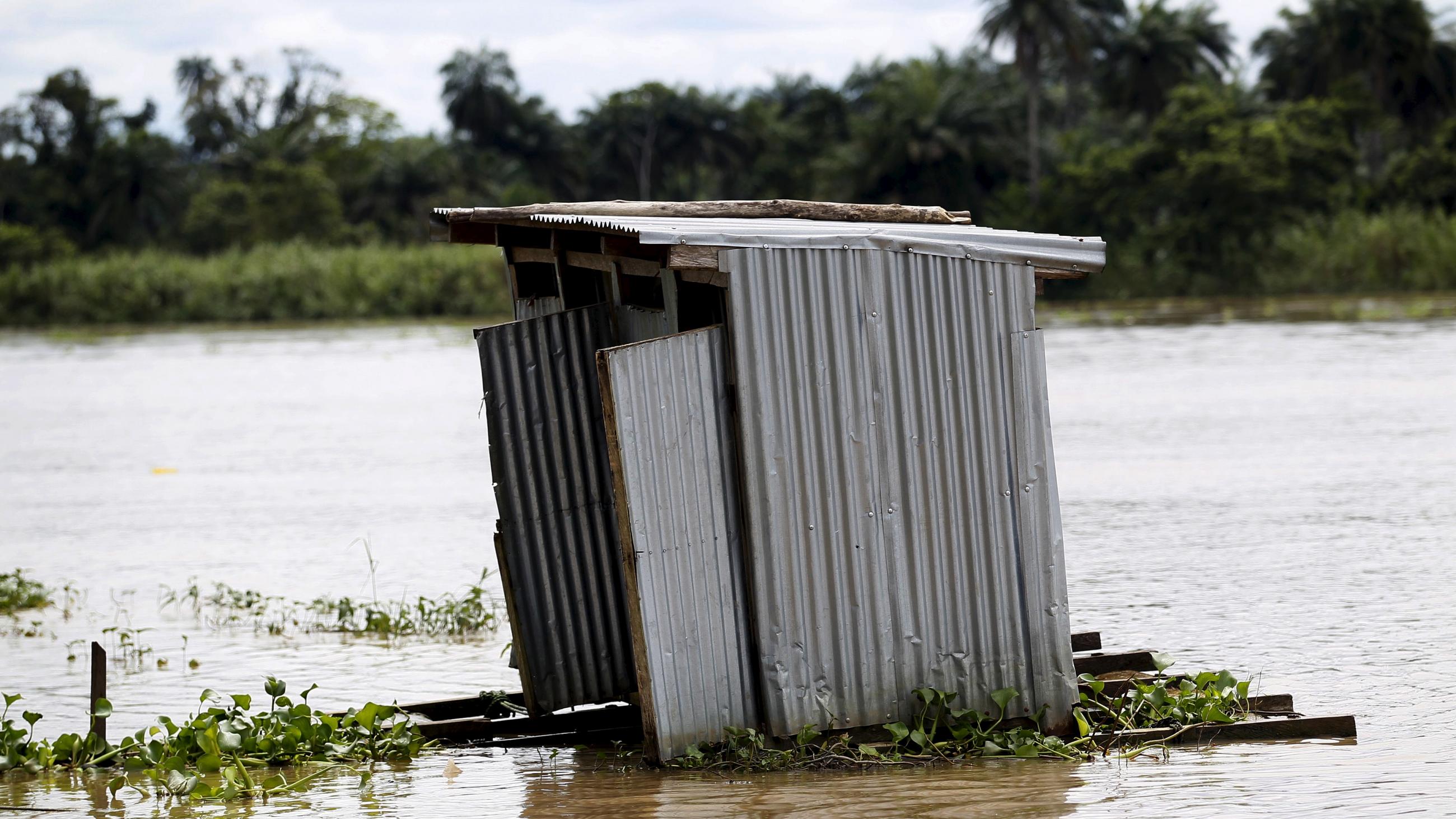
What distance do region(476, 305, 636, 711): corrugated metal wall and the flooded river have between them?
50 cm

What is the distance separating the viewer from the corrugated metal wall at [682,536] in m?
6.20

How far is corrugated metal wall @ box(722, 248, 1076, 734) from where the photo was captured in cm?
634

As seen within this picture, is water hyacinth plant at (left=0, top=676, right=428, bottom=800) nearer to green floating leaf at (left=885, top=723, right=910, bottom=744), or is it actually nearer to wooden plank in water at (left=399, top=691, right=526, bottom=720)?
wooden plank in water at (left=399, top=691, right=526, bottom=720)

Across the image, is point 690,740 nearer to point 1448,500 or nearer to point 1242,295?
point 1448,500

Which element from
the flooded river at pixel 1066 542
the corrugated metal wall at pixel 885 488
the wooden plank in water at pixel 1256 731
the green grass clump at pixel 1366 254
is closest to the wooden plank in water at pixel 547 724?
the flooded river at pixel 1066 542

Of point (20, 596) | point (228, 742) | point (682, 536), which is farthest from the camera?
point (20, 596)

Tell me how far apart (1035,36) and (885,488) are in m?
58.4

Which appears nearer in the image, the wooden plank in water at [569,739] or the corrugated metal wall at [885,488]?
the corrugated metal wall at [885,488]

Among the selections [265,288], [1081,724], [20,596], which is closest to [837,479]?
[1081,724]

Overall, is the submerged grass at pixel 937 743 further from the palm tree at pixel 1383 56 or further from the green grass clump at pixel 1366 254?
the palm tree at pixel 1383 56

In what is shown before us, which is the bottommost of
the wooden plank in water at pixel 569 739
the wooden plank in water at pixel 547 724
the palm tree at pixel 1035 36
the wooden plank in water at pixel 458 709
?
the wooden plank in water at pixel 569 739

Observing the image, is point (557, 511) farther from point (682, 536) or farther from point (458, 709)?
point (682, 536)

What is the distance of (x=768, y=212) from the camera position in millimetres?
7688

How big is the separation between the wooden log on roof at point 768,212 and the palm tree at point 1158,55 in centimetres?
6102
